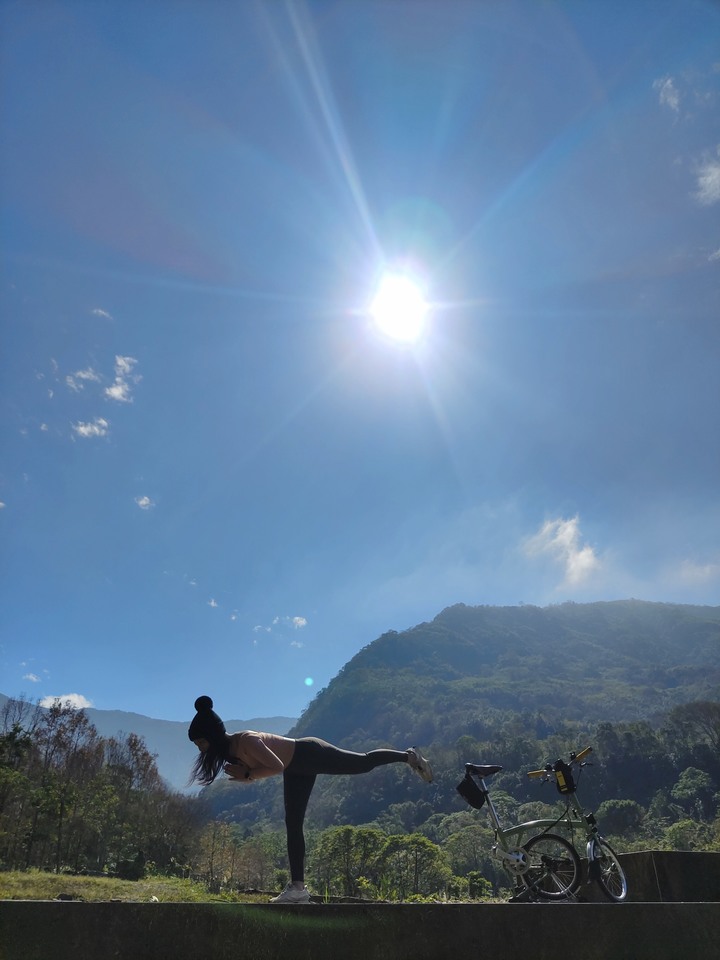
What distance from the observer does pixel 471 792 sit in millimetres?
5707

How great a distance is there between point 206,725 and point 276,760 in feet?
2.08

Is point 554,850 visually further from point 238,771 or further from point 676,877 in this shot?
point 238,771

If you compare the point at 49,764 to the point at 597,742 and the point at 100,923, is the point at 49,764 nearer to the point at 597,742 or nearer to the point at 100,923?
the point at 100,923

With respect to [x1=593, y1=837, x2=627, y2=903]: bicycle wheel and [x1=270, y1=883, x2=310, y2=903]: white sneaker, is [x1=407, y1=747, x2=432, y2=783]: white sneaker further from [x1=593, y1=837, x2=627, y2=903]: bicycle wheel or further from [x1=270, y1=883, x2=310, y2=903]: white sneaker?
[x1=593, y1=837, x2=627, y2=903]: bicycle wheel

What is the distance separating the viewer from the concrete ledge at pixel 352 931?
10.1 feet

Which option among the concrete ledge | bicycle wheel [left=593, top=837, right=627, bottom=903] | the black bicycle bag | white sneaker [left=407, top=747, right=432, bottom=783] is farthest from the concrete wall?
white sneaker [left=407, top=747, right=432, bottom=783]

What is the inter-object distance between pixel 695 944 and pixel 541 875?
1875 millimetres

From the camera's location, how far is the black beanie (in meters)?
4.91

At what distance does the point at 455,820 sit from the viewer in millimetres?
119812

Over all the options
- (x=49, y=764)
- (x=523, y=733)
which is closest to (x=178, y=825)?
(x=49, y=764)

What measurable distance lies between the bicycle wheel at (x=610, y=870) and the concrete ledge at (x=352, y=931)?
68.4 inches

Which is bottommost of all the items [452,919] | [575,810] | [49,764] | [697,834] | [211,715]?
[697,834]

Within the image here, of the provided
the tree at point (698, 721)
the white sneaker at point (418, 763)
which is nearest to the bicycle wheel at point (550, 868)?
the white sneaker at point (418, 763)

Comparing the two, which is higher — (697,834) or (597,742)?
(597,742)
